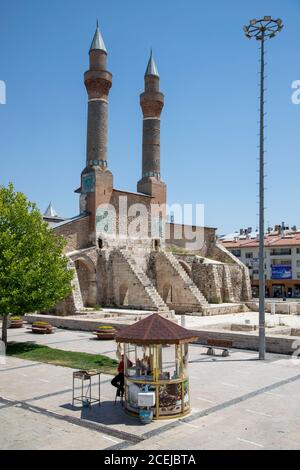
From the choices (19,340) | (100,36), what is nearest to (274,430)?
(19,340)

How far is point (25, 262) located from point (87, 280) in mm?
16516

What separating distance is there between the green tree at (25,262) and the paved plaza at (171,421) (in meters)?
2.62

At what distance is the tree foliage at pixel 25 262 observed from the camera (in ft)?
48.6

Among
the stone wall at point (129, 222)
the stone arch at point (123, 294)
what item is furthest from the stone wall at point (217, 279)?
the stone arch at point (123, 294)

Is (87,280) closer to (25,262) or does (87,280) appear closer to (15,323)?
(15,323)

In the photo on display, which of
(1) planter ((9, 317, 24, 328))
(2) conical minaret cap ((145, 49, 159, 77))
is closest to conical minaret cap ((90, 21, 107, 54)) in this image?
(2) conical minaret cap ((145, 49, 159, 77))

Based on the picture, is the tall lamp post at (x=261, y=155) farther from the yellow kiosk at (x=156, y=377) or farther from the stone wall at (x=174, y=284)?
the stone wall at (x=174, y=284)

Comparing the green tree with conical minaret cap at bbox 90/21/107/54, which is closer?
the green tree

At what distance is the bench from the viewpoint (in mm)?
14852

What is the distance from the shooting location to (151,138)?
123ft

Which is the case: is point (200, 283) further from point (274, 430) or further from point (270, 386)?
point (274, 430)

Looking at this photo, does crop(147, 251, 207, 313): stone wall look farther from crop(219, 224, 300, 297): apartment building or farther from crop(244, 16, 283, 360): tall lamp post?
crop(219, 224, 300, 297): apartment building

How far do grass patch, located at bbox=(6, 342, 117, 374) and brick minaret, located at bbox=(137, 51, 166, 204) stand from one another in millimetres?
22863

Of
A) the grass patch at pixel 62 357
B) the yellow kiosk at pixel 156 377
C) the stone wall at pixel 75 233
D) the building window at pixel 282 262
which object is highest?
the stone wall at pixel 75 233
